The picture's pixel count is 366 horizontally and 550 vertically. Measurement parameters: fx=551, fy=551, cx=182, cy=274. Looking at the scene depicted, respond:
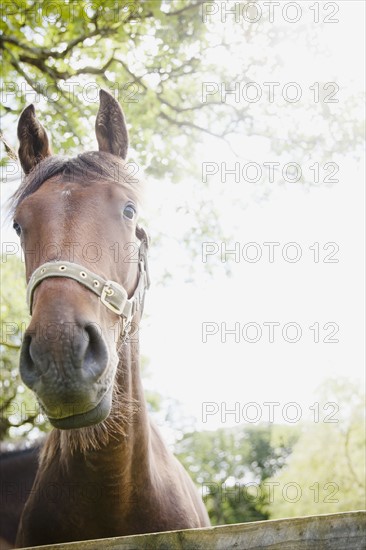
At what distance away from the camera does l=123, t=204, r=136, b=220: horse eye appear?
127 inches

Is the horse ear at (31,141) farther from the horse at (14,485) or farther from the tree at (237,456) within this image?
the tree at (237,456)

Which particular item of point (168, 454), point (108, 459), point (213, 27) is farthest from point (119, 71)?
point (108, 459)

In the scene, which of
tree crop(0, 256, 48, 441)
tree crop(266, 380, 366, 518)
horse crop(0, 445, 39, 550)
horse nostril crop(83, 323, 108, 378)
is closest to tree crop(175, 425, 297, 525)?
tree crop(266, 380, 366, 518)

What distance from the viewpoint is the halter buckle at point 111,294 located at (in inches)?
110

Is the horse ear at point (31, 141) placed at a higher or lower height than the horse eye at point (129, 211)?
higher

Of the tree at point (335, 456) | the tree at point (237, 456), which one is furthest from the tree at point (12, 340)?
the tree at point (237, 456)

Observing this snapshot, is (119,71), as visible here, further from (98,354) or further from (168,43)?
(98,354)

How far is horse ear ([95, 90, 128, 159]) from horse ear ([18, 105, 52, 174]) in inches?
14.9

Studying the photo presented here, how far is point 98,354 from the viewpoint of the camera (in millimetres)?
2480

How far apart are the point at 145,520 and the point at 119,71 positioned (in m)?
6.38

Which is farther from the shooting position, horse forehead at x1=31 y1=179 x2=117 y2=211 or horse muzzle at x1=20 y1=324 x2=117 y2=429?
horse forehead at x1=31 y1=179 x2=117 y2=211

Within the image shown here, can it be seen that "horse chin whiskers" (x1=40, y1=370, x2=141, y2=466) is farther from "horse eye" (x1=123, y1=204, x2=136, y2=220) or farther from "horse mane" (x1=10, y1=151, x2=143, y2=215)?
"horse mane" (x1=10, y1=151, x2=143, y2=215)

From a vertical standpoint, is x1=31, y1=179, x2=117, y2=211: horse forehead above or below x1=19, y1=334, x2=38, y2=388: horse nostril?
above

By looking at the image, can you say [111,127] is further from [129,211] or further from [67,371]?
[67,371]
